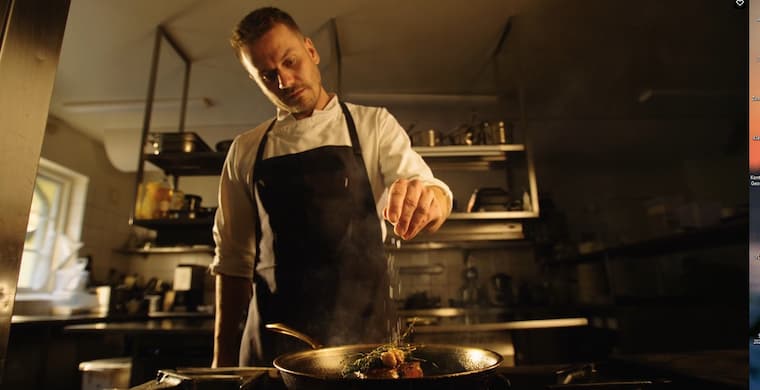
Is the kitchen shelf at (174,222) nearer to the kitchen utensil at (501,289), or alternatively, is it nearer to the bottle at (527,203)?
the bottle at (527,203)

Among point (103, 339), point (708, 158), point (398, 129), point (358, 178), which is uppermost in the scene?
point (708, 158)

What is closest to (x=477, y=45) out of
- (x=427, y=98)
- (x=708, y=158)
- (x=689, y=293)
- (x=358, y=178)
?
(x=427, y=98)

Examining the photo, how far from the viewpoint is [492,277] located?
3188 mm

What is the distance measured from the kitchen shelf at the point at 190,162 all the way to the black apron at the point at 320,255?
4.0 inches

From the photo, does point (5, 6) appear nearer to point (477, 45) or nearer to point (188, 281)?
point (188, 281)

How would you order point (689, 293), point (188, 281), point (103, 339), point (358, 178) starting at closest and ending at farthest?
point (358, 178), point (188, 281), point (103, 339), point (689, 293)

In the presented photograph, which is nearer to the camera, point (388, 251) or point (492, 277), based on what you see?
point (388, 251)

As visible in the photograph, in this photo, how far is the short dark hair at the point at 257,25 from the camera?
99 cm

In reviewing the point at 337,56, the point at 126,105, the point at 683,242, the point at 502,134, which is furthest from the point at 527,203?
the point at 126,105

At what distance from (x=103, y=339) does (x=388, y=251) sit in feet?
6.66

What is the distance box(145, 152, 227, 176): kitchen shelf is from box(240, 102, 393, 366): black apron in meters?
0.10

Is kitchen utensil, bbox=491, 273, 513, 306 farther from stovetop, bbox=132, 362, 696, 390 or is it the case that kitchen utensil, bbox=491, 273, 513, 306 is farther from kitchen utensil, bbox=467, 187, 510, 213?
stovetop, bbox=132, 362, 696, 390

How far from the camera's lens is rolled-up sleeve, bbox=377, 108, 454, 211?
956 mm

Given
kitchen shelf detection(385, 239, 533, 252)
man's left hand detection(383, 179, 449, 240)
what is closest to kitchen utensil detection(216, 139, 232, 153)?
man's left hand detection(383, 179, 449, 240)
